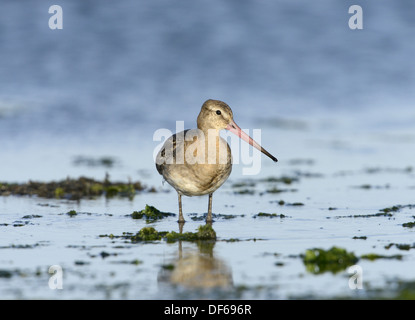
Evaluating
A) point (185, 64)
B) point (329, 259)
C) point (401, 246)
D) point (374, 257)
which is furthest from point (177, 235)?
point (185, 64)

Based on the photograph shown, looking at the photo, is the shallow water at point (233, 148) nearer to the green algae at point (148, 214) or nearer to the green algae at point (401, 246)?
the green algae at point (401, 246)

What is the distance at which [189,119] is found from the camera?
16344 millimetres

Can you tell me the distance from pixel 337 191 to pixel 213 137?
9.49 feet

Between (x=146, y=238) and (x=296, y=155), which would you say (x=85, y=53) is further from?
(x=146, y=238)

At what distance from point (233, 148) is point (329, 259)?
6.57m

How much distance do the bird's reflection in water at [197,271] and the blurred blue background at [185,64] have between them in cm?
770

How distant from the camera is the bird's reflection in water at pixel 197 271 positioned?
5562mm

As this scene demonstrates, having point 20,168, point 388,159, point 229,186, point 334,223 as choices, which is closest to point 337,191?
point 229,186

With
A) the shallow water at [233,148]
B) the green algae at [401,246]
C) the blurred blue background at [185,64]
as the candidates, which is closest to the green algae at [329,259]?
the shallow water at [233,148]

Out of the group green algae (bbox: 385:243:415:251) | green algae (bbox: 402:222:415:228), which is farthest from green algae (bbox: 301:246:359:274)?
green algae (bbox: 402:222:415:228)

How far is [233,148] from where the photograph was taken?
41.0ft

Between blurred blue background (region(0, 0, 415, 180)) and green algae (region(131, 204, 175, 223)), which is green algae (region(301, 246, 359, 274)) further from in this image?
blurred blue background (region(0, 0, 415, 180))

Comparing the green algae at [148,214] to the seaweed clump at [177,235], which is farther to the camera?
the green algae at [148,214]

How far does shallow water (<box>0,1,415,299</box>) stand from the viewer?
19.4 feet
